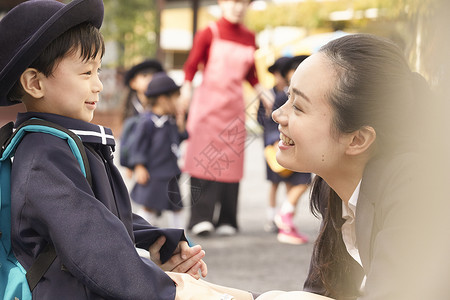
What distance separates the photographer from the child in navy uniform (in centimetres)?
496

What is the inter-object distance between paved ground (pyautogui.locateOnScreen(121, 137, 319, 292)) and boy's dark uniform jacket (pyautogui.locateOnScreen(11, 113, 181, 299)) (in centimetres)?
176

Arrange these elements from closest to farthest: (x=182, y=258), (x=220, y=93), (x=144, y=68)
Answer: (x=182, y=258), (x=220, y=93), (x=144, y=68)

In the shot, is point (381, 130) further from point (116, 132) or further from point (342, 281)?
point (116, 132)

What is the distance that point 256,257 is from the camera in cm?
457

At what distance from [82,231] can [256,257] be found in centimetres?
319

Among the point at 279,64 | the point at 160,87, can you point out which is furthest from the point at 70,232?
the point at 279,64

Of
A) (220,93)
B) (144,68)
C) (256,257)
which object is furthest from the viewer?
(144,68)

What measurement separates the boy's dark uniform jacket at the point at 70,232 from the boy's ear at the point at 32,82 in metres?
0.13

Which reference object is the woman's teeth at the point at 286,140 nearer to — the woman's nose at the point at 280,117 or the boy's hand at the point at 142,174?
the woman's nose at the point at 280,117

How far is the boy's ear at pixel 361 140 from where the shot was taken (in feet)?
5.08

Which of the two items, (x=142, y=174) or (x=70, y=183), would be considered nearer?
(x=70, y=183)

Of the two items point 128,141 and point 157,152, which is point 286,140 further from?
point 128,141

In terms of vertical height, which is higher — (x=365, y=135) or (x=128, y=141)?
(x=365, y=135)

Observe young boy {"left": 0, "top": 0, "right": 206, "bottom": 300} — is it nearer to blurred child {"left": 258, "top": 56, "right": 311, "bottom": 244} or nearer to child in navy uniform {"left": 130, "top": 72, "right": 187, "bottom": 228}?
blurred child {"left": 258, "top": 56, "right": 311, "bottom": 244}
